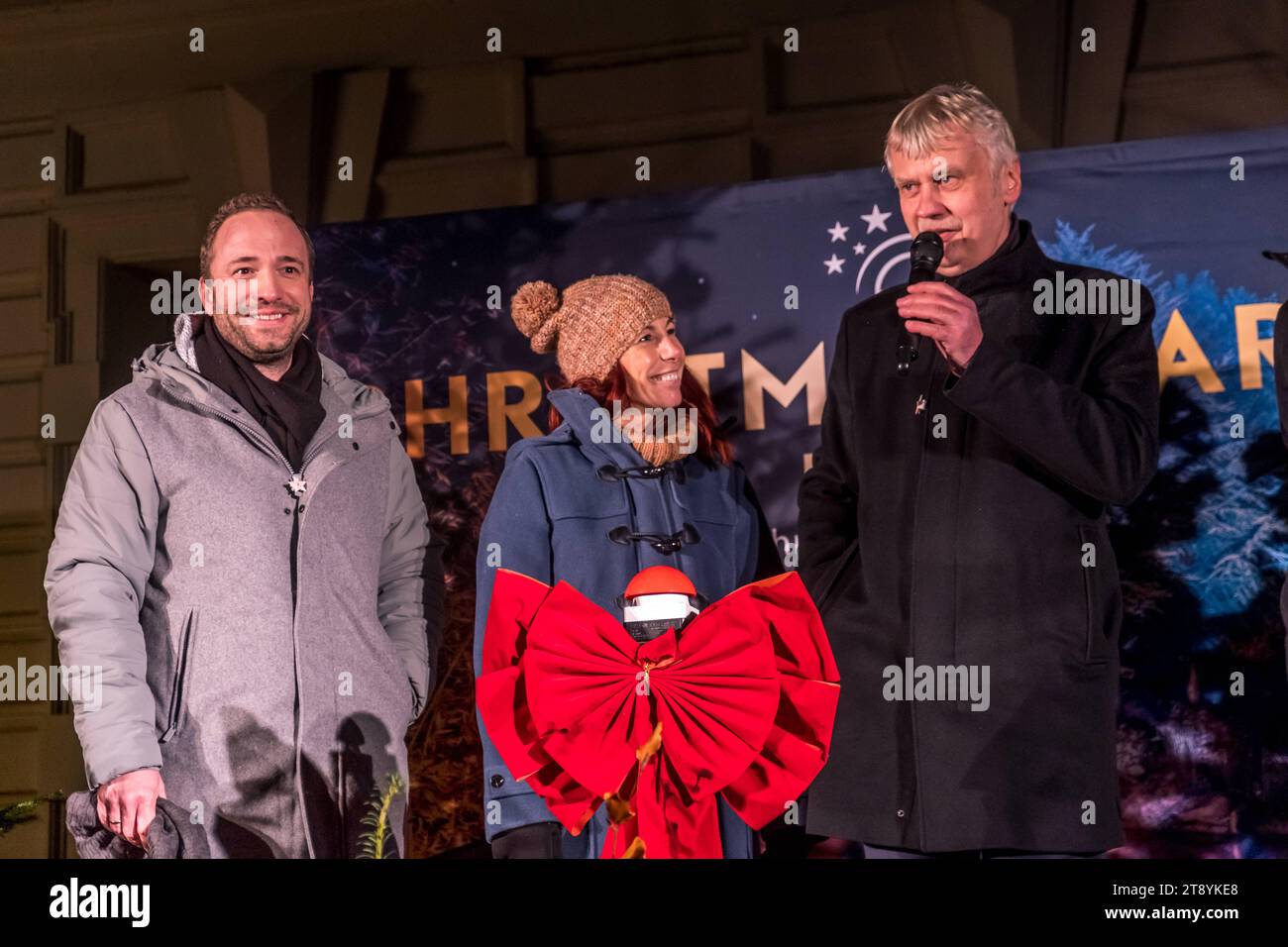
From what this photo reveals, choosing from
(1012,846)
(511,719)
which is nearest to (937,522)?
(1012,846)

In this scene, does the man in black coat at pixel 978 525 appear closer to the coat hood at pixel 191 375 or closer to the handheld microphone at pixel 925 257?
the handheld microphone at pixel 925 257

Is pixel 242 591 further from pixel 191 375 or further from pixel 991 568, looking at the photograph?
pixel 991 568

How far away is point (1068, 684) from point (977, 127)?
1226mm

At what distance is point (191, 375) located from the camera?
376 centimetres

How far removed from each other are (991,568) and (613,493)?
2.66 feet

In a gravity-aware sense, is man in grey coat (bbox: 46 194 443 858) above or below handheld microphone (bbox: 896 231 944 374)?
below

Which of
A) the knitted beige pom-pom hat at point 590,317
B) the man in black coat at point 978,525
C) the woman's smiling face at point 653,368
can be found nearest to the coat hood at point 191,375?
the knitted beige pom-pom hat at point 590,317

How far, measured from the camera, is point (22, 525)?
181 inches

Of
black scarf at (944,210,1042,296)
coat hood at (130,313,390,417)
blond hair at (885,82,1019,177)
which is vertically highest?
blond hair at (885,82,1019,177)

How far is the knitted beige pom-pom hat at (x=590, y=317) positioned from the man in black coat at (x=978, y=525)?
48 centimetres

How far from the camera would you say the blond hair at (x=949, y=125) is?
367 cm

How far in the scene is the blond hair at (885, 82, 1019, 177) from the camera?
3666mm

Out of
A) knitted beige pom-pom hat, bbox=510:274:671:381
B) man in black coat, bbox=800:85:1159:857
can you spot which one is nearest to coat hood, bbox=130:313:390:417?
knitted beige pom-pom hat, bbox=510:274:671:381

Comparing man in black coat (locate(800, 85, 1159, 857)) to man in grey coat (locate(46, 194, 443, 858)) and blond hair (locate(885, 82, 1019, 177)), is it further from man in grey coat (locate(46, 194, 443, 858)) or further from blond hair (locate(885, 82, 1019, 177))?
man in grey coat (locate(46, 194, 443, 858))
